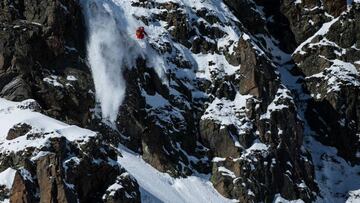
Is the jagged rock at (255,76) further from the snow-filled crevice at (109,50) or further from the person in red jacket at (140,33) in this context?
the snow-filled crevice at (109,50)

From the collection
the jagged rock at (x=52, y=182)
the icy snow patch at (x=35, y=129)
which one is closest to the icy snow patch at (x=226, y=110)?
the icy snow patch at (x=35, y=129)

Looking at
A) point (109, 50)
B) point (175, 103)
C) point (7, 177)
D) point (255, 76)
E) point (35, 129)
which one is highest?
point (255, 76)

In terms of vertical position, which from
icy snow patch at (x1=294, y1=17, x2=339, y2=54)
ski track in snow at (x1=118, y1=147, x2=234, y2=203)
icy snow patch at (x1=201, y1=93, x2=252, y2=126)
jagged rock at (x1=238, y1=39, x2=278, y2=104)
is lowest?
ski track in snow at (x1=118, y1=147, x2=234, y2=203)

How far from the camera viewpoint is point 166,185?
69.6 metres

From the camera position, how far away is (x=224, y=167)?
74562 millimetres

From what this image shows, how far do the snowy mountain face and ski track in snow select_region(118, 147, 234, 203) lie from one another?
0.47ft

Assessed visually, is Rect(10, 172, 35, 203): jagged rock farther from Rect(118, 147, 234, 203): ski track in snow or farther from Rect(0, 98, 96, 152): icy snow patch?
Rect(118, 147, 234, 203): ski track in snow

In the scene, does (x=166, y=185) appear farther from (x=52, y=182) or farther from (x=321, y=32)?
(x=321, y=32)

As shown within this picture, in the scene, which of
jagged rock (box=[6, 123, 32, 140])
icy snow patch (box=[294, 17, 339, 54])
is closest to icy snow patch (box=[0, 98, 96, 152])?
jagged rock (box=[6, 123, 32, 140])

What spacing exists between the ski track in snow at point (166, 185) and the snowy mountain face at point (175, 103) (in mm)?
142

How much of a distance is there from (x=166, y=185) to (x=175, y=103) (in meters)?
9.92

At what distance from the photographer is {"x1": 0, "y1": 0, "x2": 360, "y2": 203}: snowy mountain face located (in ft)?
204

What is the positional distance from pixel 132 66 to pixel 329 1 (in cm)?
2674

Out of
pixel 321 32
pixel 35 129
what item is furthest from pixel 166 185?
pixel 321 32
